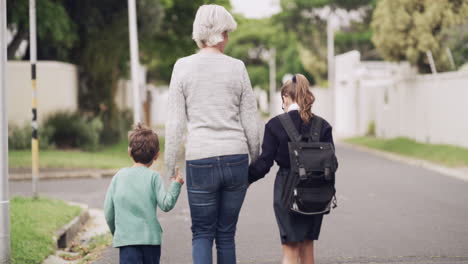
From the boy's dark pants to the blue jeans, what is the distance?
263 millimetres

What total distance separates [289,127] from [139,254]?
1.28 m

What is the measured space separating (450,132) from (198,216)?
655 inches

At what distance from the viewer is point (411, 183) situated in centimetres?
1312

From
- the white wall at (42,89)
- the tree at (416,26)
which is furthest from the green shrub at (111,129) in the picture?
the tree at (416,26)

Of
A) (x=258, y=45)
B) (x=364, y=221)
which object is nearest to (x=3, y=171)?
(x=364, y=221)

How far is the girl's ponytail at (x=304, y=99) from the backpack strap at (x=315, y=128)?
5 cm

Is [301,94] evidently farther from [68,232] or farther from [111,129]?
[111,129]

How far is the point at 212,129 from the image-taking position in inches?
175

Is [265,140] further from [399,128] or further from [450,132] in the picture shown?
[399,128]

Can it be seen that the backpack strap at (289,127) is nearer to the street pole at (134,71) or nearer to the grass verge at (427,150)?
the street pole at (134,71)

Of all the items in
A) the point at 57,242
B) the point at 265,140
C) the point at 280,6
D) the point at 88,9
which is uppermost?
the point at 280,6

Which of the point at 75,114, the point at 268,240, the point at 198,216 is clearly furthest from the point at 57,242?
the point at 75,114

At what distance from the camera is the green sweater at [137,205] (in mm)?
4566

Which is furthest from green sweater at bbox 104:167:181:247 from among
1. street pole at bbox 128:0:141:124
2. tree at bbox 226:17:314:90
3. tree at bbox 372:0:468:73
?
tree at bbox 226:17:314:90
